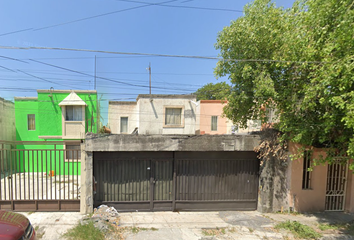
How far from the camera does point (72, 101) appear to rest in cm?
1102

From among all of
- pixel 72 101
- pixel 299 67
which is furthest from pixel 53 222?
pixel 72 101

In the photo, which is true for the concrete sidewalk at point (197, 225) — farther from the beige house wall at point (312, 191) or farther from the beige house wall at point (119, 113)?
the beige house wall at point (119, 113)

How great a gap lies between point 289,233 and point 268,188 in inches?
50.8

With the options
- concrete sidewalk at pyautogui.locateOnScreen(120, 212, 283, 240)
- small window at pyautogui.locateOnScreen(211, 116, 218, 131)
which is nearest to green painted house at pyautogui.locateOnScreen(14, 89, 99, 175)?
concrete sidewalk at pyautogui.locateOnScreen(120, 212, 283, 240)

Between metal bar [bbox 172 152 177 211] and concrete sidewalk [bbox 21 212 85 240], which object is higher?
metal bar [bbox 172 152 177 211]

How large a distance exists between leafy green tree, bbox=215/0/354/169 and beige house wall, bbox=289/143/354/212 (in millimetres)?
950

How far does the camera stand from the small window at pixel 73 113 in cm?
1123

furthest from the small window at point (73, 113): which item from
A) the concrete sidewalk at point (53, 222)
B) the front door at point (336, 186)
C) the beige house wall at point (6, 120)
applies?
the front door at point (336, 186)

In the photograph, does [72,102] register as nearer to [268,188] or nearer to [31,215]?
[31,215]

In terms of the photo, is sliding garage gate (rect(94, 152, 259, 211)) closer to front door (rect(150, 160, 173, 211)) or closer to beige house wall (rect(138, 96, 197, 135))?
front door (rect(150, 160, 173, 211))

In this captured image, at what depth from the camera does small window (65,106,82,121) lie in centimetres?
1123

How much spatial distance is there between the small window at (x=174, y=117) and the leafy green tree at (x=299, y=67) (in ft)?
23.2

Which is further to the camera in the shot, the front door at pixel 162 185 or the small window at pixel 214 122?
the small window at pixel 214 122

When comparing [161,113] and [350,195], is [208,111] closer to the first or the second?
[161,113]
